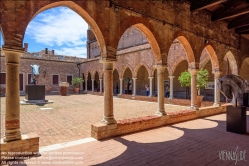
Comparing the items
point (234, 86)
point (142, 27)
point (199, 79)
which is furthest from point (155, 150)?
point (199, 79)

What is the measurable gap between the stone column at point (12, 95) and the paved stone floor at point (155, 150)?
65 centimetres

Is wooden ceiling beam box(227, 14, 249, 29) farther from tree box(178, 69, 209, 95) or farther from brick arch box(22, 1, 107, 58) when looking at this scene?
brick arch box(22, 1, 107, 58)

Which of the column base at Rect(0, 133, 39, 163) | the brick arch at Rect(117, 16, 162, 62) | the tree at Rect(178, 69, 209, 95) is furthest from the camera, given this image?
the tree at Rect(178, 69, 209, 95)

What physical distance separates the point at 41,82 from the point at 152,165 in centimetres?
2324

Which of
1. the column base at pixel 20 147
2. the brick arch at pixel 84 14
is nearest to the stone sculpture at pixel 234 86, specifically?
the brick arch at pixel 84 14

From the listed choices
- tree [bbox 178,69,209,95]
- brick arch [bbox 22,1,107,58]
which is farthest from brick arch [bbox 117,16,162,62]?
tree [bbox 178,69,209,95]

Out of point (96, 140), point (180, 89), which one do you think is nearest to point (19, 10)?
point (96, 140)

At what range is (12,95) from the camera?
11.6 ft

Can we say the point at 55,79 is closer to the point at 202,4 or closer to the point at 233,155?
the point at 202,4

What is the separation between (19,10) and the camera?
3.50 meters

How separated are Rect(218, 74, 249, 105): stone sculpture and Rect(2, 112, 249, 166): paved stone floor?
4.00 feet

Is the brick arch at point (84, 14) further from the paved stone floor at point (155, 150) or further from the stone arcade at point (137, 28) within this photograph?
the paved stone floor at point (155, 150)

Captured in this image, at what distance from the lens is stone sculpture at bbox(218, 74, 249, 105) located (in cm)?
535

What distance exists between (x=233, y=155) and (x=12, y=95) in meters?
4.90
